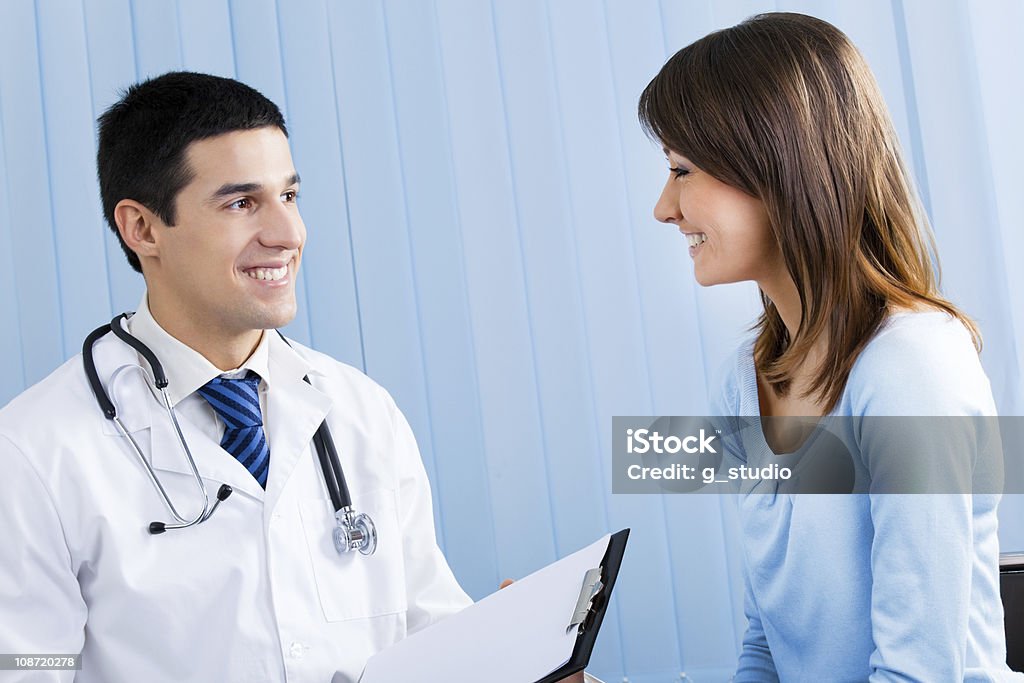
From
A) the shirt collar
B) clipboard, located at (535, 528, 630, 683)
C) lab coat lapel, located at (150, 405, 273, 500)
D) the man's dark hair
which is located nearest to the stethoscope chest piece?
lab coat lapel, located at (150, 405, 273, 500)

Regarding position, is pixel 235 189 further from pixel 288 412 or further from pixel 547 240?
pixel 547 240

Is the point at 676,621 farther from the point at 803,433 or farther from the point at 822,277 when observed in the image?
the point at 822,277

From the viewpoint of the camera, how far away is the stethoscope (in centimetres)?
118

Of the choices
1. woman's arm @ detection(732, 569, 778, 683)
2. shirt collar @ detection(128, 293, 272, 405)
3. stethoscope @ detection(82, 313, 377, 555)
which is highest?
shirt collar @ detection(128, 293, 272, 405)

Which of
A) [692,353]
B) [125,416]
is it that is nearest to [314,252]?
[125,416]

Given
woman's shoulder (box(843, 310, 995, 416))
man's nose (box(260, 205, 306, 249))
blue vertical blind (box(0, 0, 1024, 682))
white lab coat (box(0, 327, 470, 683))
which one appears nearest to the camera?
woman's shoulder (box(843, 310, 995, 416))

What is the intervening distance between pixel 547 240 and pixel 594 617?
0.98m

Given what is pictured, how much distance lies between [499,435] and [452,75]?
27.8 inches

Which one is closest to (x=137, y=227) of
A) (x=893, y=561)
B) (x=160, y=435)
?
(x=160, y=435)

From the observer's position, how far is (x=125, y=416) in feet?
4.03

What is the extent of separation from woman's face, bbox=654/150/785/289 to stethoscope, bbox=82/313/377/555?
58cm

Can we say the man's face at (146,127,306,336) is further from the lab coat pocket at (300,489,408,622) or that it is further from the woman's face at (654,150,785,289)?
the woman's face at (654,150,785,289)

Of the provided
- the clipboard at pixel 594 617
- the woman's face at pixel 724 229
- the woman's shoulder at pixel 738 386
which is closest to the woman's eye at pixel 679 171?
the woman's face at pixel 724 229

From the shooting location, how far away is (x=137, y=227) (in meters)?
1.36
